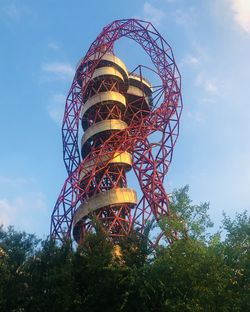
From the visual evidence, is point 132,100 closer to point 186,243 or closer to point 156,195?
point 156,195

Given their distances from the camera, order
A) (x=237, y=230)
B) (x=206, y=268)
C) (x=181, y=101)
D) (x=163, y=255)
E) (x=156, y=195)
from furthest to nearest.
Answer: (x=181, y=101)
(x=156, y=195)
(x=237, y=230)
(x=163, y=255)
(x=206, y=268)

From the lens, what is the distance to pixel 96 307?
22.5 meters

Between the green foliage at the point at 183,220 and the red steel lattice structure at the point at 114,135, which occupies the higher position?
the red steel lattice structure at the point at 114,135

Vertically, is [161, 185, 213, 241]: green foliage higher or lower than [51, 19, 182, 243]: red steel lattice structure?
lower

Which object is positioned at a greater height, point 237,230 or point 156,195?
point 156,195

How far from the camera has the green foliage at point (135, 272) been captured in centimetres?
1978

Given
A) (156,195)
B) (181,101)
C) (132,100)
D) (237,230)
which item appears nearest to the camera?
(237,230)

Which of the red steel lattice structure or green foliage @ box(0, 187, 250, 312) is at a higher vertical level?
the red steel lattice structure

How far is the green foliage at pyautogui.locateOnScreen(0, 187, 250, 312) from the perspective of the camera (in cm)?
1978

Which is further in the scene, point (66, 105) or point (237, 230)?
point (66, 105)

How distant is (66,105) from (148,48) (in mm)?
11262

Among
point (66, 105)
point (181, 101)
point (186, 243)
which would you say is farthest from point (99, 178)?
point (186, 243)

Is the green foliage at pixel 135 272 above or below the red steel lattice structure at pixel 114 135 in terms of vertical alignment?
below

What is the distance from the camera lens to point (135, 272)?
2228 cm
